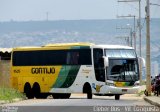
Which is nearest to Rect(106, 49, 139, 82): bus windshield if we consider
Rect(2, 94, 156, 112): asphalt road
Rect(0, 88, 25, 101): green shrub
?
Rect(2, 94, 156, 112): asphalt road

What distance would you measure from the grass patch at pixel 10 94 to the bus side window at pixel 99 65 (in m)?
5.34

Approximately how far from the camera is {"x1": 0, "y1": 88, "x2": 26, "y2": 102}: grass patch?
43531mm

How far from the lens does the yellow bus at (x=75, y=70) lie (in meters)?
44.8

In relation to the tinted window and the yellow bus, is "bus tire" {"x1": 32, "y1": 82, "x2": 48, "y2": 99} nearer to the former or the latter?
the yellow bus

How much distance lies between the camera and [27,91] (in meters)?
49.6

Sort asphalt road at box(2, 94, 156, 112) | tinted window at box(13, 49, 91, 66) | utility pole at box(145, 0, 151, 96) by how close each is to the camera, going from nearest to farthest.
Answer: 1. asphalt road at box(2, 94, 156, 112)
2. tinted window at box(13, 49, 91, 66)
3. utility pole at box(145, 0, 151, 96)

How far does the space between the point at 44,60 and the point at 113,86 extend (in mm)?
6282

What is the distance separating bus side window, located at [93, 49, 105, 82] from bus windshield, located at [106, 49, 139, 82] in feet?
1.50

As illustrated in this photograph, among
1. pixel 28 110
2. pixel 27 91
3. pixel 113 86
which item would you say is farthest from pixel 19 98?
pixel 28 110

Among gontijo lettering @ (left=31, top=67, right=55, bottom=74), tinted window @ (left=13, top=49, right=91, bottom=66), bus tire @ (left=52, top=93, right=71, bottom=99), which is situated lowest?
bus tire @ (left=52, top=93, right=71, bottom=99)

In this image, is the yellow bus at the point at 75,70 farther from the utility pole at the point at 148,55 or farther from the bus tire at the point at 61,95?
the utility pole at the point at 148,55

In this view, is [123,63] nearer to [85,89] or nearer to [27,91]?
[85,89]

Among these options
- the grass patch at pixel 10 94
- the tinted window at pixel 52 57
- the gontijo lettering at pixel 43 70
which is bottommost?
the grass patch at pixel 10 94

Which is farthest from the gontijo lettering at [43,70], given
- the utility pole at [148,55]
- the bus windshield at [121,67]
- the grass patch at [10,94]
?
the utility pole at [148,55]
